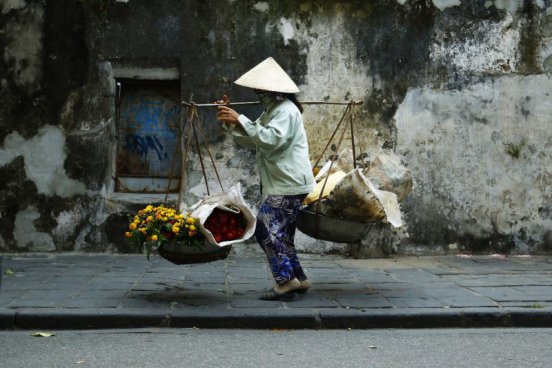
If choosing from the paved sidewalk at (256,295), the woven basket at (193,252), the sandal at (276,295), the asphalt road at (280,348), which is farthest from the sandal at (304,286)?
the asphalt road at (280,348)

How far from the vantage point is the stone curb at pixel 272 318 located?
541 centimetres

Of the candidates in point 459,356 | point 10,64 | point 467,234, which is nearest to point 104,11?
point 10,64

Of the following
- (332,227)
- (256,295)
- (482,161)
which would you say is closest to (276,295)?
(256,295)

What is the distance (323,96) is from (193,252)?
3.36 metres

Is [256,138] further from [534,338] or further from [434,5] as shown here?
[434,5]

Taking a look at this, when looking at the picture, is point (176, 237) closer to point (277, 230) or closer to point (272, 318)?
point (277, 230)

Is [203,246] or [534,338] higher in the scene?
[203,246]

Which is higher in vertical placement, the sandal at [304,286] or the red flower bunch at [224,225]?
the red flower bunch at [224,225]

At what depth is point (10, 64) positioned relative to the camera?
858 cm

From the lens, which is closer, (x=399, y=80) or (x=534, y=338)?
(x=534, y=338)

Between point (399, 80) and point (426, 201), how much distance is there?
4.55 feet

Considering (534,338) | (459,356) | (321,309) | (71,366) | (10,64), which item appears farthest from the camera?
(10,64)

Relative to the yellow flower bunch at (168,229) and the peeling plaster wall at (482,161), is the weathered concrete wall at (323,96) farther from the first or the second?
the yellow flower bunch at (168,229)

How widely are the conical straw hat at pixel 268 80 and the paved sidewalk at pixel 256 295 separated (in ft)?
5.38
